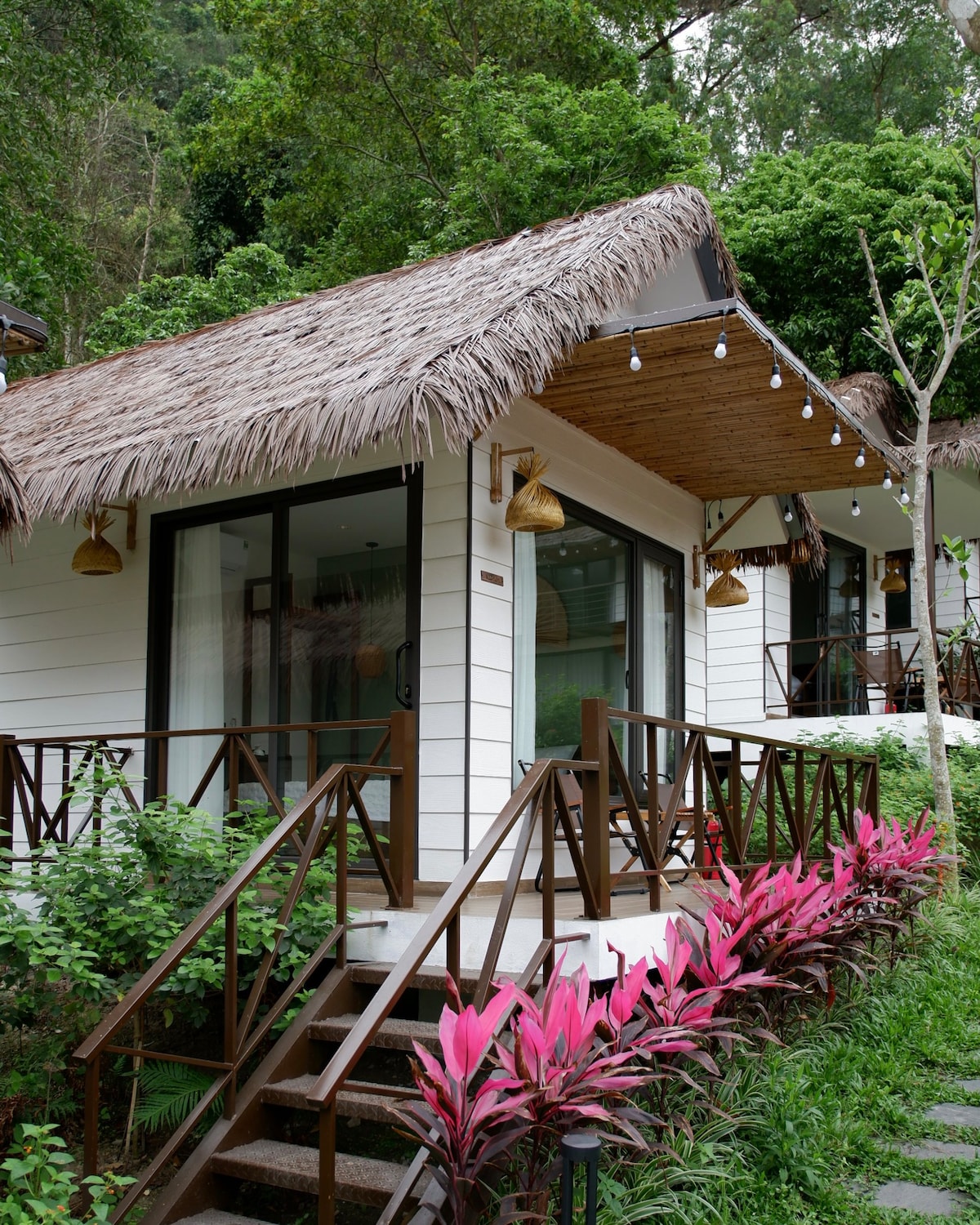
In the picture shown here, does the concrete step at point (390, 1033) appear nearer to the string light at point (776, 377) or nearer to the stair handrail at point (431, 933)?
the stair handrail at point (431, 933)

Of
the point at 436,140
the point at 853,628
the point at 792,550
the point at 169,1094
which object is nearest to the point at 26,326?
the point at 169,1094

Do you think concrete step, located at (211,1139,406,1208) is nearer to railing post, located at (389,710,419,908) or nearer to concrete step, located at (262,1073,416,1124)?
concrete step, located at (262,1073,416,1124)

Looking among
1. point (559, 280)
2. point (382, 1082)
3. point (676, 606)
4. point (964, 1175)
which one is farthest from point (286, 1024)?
point (676, 606)

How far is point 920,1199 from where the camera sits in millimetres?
3389

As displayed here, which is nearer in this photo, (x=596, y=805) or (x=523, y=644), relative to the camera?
(x=596, y=805)

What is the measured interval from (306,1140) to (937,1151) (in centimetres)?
219

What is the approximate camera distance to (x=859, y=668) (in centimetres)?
1213

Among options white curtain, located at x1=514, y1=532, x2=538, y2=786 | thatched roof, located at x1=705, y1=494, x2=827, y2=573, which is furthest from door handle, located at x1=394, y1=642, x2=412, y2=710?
thatched roof, located at x1=705, y1=494, x2=827, y2=573

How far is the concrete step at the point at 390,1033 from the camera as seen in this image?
A: 3822 mm

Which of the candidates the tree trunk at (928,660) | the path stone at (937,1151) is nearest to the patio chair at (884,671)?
the tree trunk at (928,660)

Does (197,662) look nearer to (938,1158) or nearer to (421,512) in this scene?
(421,512)

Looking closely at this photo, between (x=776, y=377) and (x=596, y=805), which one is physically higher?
(x=776, y=377)

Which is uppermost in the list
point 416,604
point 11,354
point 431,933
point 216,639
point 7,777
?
point 11,354

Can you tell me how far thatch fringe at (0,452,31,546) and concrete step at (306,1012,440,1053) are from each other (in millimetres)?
2893
